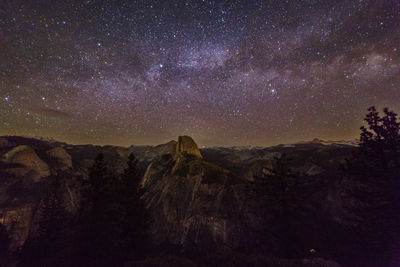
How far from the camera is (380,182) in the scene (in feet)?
54.0

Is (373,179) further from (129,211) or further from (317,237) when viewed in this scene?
(129,211)

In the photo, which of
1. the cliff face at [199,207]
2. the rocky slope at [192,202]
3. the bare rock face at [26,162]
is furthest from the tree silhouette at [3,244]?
the bare rock face at [26,162]

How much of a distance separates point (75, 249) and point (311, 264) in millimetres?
21037

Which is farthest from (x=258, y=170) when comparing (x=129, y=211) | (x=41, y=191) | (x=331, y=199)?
(x=41, y=191)

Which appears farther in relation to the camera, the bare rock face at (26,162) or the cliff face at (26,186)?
the bare rock face at (26,162)

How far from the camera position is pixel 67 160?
80.6 meters

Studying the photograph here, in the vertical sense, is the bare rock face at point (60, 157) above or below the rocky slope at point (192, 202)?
above

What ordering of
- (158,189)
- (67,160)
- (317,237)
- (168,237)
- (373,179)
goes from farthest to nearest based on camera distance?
(67,160) < (158,189) < (168,237) < (317,237) < (373,179)

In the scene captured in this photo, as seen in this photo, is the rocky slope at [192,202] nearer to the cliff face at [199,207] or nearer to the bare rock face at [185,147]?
the cliff face at [199,207]

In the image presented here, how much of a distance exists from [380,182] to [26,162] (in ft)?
317

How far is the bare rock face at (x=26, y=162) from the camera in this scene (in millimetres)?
56491

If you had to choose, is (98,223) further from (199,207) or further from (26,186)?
(26,186)

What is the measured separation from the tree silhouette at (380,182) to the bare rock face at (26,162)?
288ft

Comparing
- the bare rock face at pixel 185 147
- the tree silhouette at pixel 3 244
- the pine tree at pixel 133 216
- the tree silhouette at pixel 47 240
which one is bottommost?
the tree silhouette at pixel 3 244
